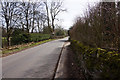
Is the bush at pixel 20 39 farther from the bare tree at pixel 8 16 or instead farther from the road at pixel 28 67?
the road at pixel 28 67

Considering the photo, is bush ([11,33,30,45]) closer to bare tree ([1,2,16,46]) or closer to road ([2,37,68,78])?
bare tree ([1,2,16,46])

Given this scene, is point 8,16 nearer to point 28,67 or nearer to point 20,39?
point 20,39

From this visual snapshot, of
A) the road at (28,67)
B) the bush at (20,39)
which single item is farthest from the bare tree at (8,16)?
the road at (28,67)

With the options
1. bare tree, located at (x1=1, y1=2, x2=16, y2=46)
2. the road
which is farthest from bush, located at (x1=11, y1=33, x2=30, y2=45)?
the road

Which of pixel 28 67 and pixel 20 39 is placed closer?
pixel 28 67

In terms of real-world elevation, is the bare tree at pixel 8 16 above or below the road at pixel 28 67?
above

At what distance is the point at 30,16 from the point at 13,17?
329 inches

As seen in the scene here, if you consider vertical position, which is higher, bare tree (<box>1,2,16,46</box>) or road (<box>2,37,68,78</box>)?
bare tree (<box>1,2,16,46</box>)

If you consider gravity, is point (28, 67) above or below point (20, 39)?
below

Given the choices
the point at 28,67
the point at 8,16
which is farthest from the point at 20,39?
the point at 28,67

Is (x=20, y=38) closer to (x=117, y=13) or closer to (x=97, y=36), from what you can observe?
(x=97, y=36)

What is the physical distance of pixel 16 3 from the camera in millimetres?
18781

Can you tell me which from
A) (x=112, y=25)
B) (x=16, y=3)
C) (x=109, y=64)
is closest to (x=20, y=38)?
(x=16, y=3)

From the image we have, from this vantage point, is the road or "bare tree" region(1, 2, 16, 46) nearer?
the road
